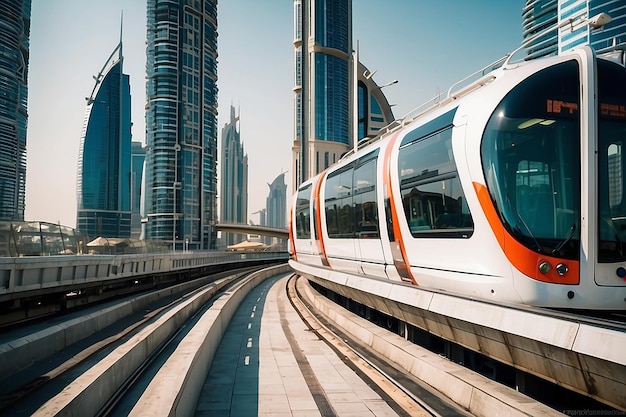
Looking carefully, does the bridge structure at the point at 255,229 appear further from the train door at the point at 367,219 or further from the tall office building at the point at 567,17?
the train door at the point at 367,219

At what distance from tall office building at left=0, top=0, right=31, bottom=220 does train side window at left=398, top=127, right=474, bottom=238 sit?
109 metres

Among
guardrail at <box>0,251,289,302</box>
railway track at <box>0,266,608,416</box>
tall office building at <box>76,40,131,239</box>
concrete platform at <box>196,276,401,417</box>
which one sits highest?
tall office building at <box>76,40,131,239</box>

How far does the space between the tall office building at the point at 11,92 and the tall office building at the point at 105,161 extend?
36.6m

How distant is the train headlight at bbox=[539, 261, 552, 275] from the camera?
22.0 ft

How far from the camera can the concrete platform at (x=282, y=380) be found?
831cm

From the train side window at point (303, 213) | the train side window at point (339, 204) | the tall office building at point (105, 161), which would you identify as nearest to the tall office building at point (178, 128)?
the tall office building at point (105, 161)

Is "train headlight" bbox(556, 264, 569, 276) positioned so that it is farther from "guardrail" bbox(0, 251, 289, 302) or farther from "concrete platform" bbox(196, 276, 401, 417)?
"guardrail" bbox(0, 251, 289, 302)

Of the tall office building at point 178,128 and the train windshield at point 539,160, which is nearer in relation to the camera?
the train windshield at point 539,160

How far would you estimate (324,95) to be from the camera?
13800 cm

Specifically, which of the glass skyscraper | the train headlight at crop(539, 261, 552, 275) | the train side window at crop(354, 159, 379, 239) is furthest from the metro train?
the glass skyscraper

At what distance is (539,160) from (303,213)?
15.9 meters

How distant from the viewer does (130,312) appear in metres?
16.0

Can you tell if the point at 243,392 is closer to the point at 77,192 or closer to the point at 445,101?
the point at 445,101

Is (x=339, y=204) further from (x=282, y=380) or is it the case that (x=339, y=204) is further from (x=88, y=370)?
(x=88, y=370)
